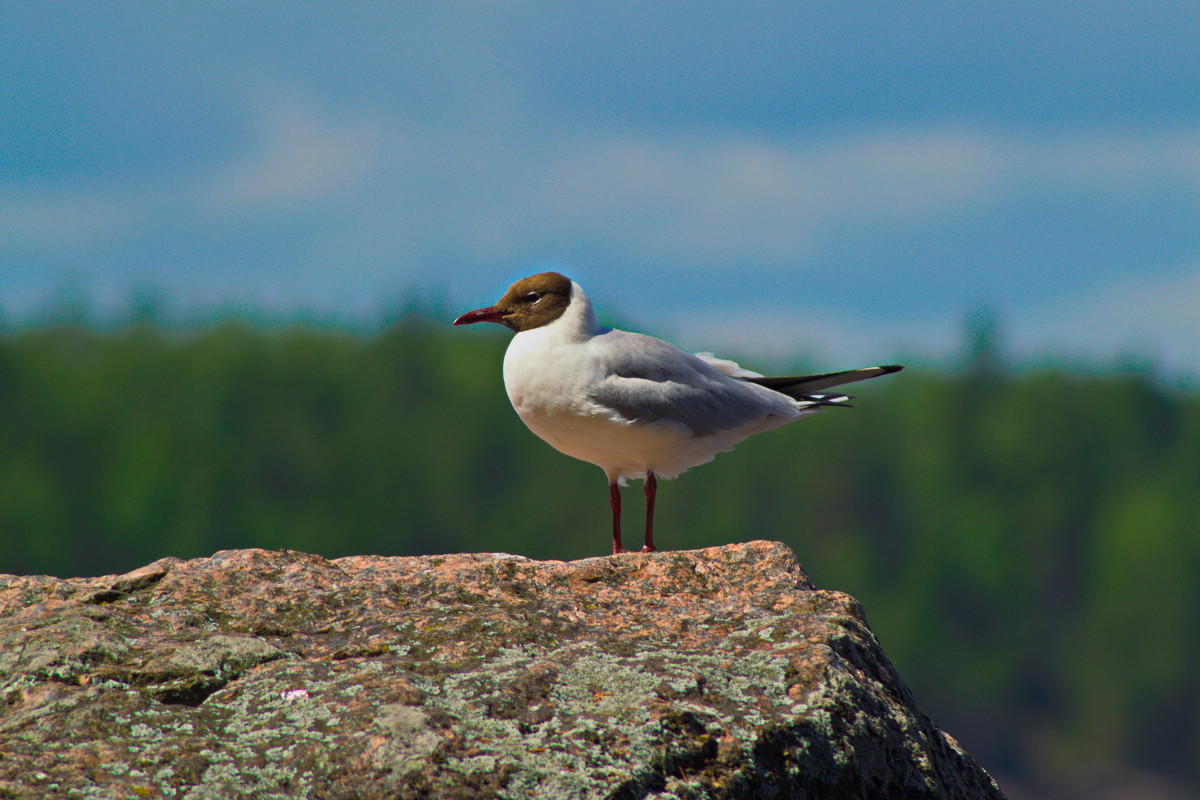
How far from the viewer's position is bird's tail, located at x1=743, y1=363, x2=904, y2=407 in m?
9.19

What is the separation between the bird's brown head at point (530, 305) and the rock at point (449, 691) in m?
Answer: 3.59

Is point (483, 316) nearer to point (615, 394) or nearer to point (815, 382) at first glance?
point (615, 394)

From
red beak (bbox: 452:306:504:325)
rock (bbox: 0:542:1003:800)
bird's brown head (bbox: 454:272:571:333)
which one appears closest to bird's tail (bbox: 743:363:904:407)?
bird's brown head (bbox: 454:272:571:333)

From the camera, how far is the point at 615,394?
7910 mm

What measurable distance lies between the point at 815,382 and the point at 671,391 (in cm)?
155

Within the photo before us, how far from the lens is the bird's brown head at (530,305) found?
333 inches

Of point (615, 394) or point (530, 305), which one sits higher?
point (530, 305)

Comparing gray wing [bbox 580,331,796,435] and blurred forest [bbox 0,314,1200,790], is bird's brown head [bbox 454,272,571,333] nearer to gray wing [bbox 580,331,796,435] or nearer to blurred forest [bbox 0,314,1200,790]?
gray wing [bbox 580,331,796,435]

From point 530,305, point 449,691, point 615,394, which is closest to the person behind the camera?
point 449,691

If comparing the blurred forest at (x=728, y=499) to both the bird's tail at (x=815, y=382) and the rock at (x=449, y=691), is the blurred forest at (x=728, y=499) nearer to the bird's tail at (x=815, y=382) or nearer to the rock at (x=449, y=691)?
the bird's tail at (x=815, y=382)

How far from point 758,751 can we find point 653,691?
1.24ft

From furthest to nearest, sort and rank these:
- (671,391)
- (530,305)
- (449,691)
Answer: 1. (530,305)
2. (671,391)
3. (449,691)

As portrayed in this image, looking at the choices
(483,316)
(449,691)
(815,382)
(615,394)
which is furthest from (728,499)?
(449,691)

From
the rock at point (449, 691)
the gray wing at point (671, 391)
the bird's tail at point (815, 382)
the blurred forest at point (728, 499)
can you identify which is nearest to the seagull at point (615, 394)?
the gray wing at point (671, 391)
